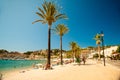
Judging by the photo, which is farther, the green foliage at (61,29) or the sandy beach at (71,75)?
the green foliage at (61,29)

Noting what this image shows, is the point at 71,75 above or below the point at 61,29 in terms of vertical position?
below

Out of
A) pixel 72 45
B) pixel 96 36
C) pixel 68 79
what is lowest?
pixel 68 79

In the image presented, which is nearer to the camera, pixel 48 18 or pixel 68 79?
pixel 68 79

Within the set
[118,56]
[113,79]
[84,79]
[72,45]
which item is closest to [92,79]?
[84,79]

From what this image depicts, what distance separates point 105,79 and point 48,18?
1504 centimetres

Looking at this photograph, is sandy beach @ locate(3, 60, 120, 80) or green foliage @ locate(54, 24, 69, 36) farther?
green foliage @ locate(54, 24, 69, 36)

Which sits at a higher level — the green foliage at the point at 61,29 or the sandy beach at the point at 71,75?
the green foliage at the point at 61,29

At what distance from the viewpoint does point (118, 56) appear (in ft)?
176

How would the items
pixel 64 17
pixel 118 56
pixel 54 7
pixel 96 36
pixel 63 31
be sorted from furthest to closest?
pixel 96 36 < pixel 118 56 < pixel 63 31 < pixel 64 17 < pixel 54 7

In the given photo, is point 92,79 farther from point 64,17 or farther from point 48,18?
point 64,17

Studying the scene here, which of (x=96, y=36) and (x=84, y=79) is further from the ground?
(x=96, y=36)

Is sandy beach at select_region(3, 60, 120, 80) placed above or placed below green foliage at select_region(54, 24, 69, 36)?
below

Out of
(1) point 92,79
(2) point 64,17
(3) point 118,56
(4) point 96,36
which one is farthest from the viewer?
(4) point 96,36

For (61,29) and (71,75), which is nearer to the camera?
(71,75)
